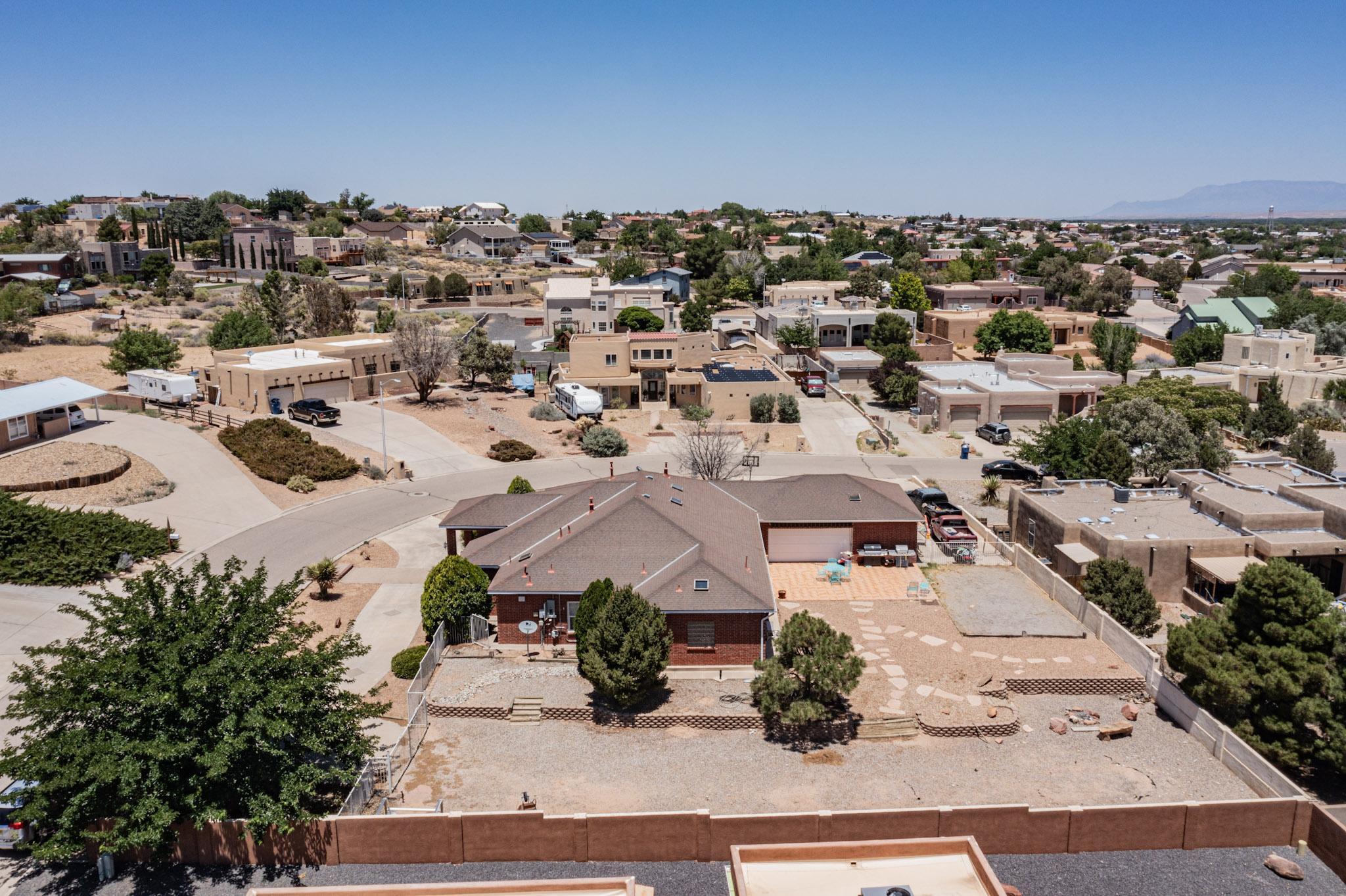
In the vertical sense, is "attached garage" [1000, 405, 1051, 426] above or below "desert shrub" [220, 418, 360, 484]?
below

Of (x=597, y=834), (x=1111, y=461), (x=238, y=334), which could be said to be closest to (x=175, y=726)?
(x=597, y=834)

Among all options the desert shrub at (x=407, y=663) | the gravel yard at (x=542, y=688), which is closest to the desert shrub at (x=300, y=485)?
the desert shrub at (x=407, y=663)

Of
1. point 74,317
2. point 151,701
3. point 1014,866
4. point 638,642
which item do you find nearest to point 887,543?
point 638,642

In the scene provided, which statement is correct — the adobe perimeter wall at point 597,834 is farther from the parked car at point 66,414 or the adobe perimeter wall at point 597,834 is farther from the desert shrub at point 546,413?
the desert shrub at point 546,413

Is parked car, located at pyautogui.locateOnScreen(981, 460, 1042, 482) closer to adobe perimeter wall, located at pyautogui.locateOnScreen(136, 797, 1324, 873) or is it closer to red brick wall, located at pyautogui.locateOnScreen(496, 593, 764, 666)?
red brick wall, located at pyautogui.locateOnScreen(496, 593, 764, 666)

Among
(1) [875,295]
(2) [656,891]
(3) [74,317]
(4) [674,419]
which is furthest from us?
(1) [875,295]

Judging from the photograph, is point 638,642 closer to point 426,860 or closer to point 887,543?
point 426,860

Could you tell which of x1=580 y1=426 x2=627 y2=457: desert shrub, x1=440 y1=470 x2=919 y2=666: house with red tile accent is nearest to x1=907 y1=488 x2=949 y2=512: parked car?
x1=440 y1=470 x2=919 y2=666: house with red tile accent
